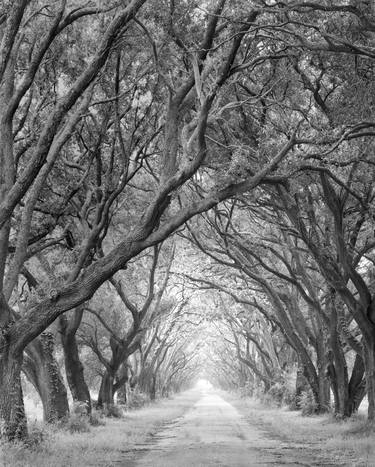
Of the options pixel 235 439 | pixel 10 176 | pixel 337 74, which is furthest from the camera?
pixel 235 439

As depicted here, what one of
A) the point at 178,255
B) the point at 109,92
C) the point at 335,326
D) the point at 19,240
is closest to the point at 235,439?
the point at 335,326

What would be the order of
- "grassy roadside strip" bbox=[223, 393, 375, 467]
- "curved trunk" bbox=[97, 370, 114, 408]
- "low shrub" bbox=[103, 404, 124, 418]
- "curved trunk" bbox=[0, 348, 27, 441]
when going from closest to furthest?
"curved trunk" bbox=[0, 348, 27, 441]
"grassy roadside strip" bbox=[223, 393, 375, 467]
"low shrub" bbox=[103, 404, 124, 418]
"curved trunk" bbox=[97, 370, 114, 408]

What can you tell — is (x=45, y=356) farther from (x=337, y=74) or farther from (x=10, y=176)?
(x=337, y=74)

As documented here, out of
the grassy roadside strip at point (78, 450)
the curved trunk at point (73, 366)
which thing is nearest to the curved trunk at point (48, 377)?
the grassy roadside strip at point (78, 450)

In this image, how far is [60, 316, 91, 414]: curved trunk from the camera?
57.7ft

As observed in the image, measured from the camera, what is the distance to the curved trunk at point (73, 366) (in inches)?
692

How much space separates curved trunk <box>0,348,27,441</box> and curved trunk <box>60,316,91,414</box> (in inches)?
269

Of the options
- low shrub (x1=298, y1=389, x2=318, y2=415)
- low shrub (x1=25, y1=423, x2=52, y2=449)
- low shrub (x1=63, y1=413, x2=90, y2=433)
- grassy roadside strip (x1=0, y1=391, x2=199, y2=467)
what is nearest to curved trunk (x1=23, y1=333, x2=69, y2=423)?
low shrub (x1=63, y1=413, x2=90, y2=433)

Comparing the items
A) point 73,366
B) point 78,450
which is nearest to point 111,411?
point 73,366

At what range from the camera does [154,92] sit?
13.1 m

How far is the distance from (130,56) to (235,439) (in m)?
9.80

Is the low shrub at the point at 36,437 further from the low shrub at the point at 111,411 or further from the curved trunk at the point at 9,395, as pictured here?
the low shrub at the point at 111,411

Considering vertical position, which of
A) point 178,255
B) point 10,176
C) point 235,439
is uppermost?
point 178,255

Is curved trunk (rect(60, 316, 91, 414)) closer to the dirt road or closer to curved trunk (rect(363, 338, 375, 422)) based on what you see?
the dirt road
